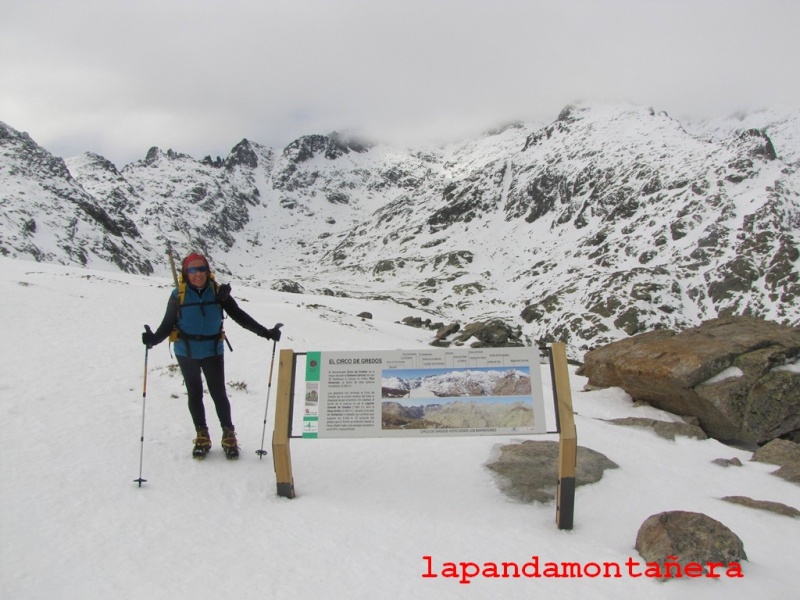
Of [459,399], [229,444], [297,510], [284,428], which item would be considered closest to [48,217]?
[229,444]

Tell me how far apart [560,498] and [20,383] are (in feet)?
32.5

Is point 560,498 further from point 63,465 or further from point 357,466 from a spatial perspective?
point 63,465

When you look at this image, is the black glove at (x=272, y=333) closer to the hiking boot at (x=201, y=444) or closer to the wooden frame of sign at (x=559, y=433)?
the wooden frame of sign at (x=559, y=433)

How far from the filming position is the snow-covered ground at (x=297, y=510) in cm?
458

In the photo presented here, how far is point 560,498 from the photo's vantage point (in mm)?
5867

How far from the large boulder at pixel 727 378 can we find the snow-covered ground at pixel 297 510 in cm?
244

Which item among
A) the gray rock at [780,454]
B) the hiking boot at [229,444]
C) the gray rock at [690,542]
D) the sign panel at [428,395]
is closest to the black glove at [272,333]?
the sign panel at [428,395]

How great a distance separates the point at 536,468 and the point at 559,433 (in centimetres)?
200

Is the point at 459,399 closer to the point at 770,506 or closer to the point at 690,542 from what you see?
the point at 690,542

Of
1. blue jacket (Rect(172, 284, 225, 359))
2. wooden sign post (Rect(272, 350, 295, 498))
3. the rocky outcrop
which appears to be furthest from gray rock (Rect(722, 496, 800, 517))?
blue jacket (Rect(172, 284, 225, 359))

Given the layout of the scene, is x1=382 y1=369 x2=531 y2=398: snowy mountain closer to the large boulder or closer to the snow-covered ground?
the snow-covered ground

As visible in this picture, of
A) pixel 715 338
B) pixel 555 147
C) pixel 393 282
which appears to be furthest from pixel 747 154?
pixel 715 338

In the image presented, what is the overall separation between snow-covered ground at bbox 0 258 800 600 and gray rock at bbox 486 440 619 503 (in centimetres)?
24

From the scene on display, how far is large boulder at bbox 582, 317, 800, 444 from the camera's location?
12797 mm
